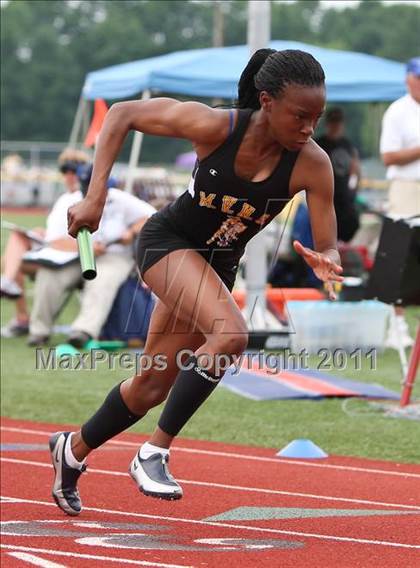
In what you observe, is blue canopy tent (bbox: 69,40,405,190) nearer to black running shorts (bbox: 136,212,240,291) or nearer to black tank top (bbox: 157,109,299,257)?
black running shorts (bbox: 136,212,240,291)

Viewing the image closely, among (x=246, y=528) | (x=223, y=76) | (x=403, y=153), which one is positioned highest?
(x=246, y=528)

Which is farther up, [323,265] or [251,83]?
[251,83]

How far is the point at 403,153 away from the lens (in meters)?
10.8

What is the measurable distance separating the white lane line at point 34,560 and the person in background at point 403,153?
5947mm

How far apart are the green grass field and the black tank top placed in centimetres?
269

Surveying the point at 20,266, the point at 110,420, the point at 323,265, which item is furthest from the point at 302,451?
the point at 20,266

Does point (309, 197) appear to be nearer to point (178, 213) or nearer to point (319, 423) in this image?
point (178, 213)

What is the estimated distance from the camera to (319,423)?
336 inches

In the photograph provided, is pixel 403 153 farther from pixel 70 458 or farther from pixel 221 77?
pixel 70 458

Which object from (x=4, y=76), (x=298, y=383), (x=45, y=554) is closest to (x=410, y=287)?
(x=298, y=383)

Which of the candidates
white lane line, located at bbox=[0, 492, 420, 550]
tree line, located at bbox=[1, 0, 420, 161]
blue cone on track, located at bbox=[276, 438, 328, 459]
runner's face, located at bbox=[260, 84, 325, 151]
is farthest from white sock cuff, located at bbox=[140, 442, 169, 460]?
tree line, located at bbox=[1, 0, 420, 161]

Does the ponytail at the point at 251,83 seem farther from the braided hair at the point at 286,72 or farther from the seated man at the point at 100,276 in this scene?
the seated man at the point at 100,276

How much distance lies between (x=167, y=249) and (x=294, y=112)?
864mm

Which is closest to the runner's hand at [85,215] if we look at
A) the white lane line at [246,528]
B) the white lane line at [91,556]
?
the white lane line at [91,556]
